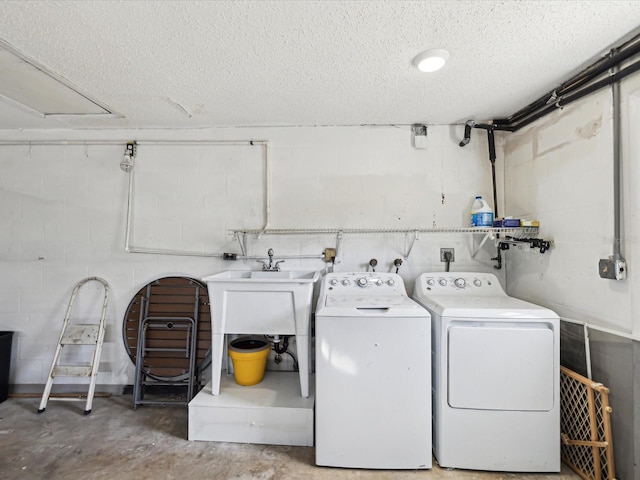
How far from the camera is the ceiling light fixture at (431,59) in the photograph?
1.50 m

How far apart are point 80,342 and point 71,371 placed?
21 centimetres

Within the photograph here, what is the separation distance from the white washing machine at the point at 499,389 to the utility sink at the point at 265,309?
82cm

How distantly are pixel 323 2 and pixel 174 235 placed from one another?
2.00m

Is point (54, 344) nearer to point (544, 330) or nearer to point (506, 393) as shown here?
point (506, 393)

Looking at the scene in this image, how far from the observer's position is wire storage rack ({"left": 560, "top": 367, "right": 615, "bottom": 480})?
1.49 meters

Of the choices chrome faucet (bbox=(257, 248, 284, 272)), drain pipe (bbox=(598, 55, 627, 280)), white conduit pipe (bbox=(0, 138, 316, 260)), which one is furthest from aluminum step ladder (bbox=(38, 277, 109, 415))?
drain pipe (bbox=(598, 55, 627, 280))

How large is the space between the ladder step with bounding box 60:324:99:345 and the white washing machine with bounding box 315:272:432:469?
1889 millimetres

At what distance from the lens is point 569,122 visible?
5.92ft

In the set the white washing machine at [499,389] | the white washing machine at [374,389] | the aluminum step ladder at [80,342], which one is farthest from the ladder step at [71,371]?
the white washing machine at [499,389]

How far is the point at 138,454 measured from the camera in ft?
5.84

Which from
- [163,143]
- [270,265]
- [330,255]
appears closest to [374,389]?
[330,255]

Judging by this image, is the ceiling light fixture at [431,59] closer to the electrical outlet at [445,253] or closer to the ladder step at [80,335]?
the electrical outlet at [445,253]

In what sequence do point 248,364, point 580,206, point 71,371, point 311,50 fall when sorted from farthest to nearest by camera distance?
point 71,371 < point 248,364 < point 580,206 < point 311,50

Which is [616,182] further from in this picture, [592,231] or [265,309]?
[265,309]
